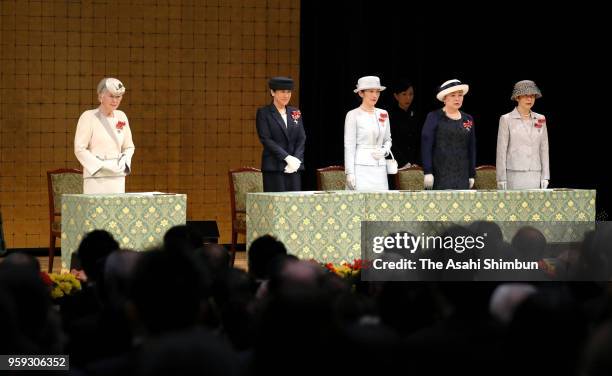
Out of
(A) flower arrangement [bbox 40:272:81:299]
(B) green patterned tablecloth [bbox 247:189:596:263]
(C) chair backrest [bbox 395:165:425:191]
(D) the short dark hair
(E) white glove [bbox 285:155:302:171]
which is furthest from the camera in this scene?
(D) the short dark hair

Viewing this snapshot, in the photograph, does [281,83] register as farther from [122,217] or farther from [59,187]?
[59,187]

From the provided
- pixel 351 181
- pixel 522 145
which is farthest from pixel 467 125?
pixel 351 181

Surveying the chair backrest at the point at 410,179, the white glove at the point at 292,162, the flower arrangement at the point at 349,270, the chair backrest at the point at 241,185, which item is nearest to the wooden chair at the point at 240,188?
the chair backrest at the point at 241,185

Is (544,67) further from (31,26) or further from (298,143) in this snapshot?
(31,26)

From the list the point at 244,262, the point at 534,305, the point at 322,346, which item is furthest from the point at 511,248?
the point at 244,262

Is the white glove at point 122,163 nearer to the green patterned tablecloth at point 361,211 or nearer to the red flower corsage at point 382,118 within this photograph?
the green patterned tablecloth at point 361,211

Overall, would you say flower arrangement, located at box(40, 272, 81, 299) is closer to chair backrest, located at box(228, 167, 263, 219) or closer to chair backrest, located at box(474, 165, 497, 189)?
chair backrest, located at box(228, 167, 263, 219)

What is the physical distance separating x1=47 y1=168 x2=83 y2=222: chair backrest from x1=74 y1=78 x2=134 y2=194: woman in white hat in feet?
3.49

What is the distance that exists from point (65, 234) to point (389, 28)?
399 centimetres

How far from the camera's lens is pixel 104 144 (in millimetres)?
7527

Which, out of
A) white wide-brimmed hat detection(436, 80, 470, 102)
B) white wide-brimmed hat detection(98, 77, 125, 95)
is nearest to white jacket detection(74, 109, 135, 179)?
white wide-brimmed hat detection(98, 77, 125, 95)

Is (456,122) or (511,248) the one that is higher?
(456,122)

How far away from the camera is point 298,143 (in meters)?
8.07

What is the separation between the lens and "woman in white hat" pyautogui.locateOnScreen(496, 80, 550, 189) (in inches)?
321
